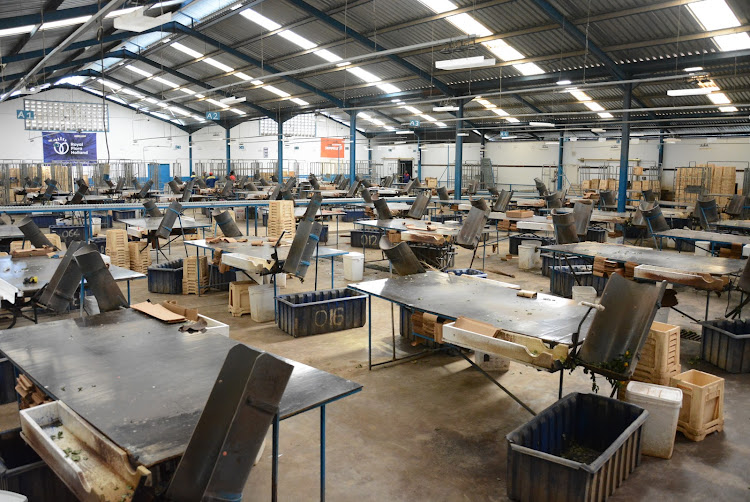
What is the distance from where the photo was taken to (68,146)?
28.1m

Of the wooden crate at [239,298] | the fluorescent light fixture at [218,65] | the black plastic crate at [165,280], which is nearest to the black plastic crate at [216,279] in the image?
the black plastic crate at [165,280]

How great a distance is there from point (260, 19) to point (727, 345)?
13884 mm

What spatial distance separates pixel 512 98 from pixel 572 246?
1387 cm

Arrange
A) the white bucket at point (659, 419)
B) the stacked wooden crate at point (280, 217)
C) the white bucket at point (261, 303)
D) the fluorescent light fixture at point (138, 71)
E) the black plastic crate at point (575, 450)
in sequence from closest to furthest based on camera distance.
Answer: the black plastic crate at point (575, 450), the white bucket at point (659, 419), the white bucket at point (261, 303), the stacked wooden crate at point (280, 217), the fluorescent light fixture at point (138, 71)

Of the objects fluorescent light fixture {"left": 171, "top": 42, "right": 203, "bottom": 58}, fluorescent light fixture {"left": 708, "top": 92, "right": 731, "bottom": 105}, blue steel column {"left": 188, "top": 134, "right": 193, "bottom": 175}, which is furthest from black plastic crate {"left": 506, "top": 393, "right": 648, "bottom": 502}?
blue steel column {"left": 188, "top": 134, "right": 193, "bottom": 175}

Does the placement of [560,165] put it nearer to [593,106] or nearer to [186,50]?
[593,106]

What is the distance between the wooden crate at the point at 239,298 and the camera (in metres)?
6.88

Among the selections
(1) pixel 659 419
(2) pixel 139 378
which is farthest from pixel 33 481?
(1) pixel 659 419

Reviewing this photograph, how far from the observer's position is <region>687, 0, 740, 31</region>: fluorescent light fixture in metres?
10.5

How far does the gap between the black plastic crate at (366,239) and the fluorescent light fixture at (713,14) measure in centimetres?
748

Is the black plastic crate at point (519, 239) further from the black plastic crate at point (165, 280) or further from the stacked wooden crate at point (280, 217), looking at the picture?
the black plastic crate at point (165, 280)

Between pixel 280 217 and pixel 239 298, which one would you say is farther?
pixel 280 217

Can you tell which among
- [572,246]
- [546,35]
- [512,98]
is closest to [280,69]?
[512,98]

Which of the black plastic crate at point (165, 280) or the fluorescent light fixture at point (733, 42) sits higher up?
the fluorescent light fixture at point (733, 42)
